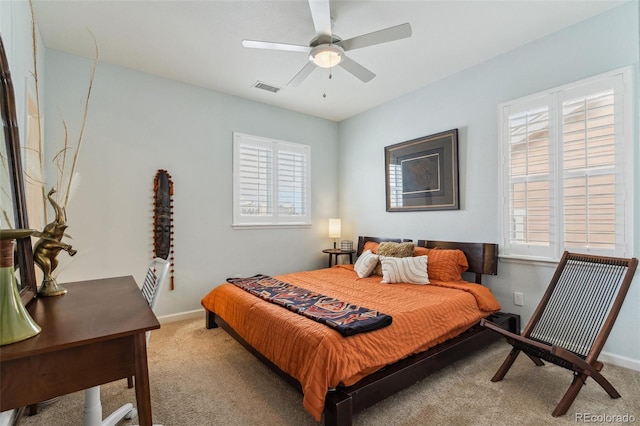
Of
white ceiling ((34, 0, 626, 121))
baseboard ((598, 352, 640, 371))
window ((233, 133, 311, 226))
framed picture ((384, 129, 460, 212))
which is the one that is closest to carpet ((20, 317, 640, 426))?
baseboard ((598, 352, 640, 371))

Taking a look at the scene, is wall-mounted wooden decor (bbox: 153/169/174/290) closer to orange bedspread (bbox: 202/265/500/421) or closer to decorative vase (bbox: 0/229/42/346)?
orange bedspread (bbox: 202/265/500/421)

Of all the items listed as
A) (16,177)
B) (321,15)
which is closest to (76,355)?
(16,177)

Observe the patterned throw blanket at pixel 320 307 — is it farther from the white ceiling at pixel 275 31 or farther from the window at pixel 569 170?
the white ceiling at pixel 275 31

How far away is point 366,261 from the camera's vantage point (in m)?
3.56

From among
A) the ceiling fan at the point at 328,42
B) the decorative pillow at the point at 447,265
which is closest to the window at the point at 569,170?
the decorative pillow at the point at 447,265

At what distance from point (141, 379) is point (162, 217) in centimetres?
270

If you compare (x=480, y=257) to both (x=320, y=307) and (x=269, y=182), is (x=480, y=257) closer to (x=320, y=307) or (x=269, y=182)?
(x=320, y=307)

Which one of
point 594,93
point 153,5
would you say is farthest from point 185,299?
point 594,93

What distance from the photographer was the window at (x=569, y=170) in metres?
2.43

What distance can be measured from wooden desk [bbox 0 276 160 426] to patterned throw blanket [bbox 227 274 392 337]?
3.67ft

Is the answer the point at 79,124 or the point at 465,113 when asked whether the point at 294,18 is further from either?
the point at 79,124

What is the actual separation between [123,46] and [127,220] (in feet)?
5.68

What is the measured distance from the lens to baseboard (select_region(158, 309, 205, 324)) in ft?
11.6

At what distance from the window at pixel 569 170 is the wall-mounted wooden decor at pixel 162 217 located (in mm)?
3616
